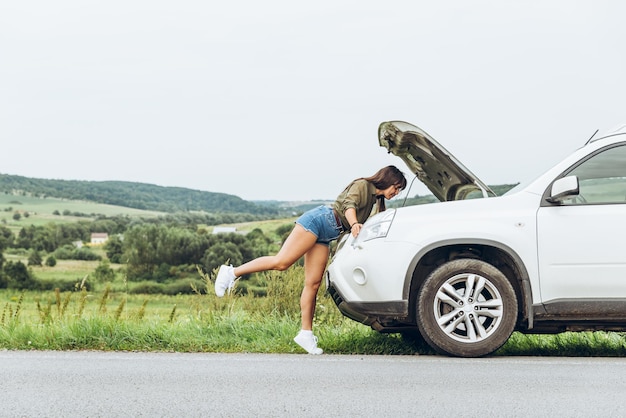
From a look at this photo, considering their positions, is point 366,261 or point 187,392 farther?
point 366,261

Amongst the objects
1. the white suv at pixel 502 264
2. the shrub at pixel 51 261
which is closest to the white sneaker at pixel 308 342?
the white suv at pixel 502 264

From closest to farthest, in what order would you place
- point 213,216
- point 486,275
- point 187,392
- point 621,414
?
point 621,414 < point 187,392 < point 486,275 < point 213,216

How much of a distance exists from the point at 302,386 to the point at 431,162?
290cm

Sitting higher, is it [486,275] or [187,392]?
[486,275]

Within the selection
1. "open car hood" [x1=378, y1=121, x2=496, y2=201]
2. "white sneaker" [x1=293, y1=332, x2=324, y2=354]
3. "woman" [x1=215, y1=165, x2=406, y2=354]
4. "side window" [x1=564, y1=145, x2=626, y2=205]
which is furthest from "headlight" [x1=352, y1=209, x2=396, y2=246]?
"side window" [x1=564, y1=145, x2=626, y2=205]

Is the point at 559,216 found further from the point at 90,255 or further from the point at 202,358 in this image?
the point at 90,255

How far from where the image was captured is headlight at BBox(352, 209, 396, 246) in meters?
7.54

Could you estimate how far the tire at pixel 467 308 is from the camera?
23.9 ft

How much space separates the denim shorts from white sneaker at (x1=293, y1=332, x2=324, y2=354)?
95 centimetres

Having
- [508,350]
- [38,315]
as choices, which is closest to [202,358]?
[38,315]

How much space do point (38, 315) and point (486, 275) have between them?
4.68 metres

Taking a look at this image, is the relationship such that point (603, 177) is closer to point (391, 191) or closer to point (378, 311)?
point (391, 191)

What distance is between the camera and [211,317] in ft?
29.7

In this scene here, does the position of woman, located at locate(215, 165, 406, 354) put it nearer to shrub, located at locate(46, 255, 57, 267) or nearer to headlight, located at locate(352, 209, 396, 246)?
headlight, located at locate(352, 209, 396, 246)
